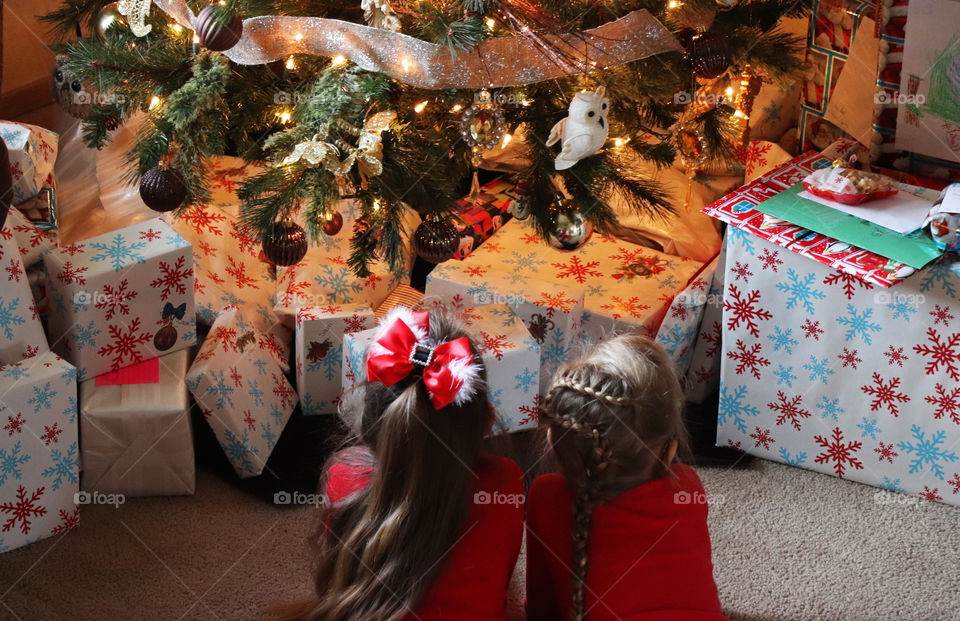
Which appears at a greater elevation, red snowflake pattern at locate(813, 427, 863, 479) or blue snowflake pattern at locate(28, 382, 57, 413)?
blue snowflake pattern at locate(28, 382, 57, 413)

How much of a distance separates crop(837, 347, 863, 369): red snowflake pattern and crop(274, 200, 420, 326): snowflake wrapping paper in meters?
0.93

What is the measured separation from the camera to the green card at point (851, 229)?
1.50 m

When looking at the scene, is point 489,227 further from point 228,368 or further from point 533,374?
point 228,368

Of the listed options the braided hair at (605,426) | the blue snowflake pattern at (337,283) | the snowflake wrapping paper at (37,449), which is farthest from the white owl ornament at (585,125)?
the snowflake wrapping paper at (37,449)

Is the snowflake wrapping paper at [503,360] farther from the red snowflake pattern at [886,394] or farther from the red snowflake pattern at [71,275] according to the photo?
the red snowflake pattern at [886,394]

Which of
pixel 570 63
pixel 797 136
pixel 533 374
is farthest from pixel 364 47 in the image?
pixel 797 136

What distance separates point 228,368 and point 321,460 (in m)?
0.26

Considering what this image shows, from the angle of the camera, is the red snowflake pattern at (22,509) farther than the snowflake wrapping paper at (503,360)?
No

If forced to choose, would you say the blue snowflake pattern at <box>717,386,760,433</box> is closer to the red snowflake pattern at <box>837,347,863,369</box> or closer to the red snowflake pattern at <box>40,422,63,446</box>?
the red snowflake pattern at <box>837,347,863,369</box>

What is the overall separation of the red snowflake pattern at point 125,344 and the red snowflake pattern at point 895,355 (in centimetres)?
137

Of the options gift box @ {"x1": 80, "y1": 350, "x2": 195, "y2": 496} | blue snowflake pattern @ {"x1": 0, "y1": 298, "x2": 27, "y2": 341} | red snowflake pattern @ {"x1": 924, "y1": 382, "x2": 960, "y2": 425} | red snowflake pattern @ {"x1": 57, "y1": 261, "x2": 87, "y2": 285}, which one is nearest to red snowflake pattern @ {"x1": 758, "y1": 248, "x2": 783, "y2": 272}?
red snowflake pattern @ {"x1": 924, "y1": 382, "x2": 960, "y2": 425}

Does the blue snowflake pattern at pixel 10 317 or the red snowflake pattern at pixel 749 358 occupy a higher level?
the blue snowflake pattern at pixel 10 317

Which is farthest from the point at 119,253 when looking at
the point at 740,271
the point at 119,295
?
the point at 740,271

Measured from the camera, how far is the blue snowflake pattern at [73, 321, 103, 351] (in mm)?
1596
